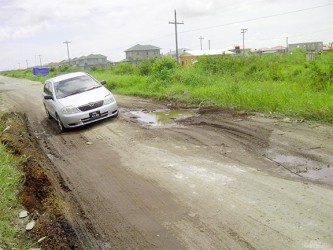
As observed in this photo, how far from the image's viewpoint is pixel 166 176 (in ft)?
17.3

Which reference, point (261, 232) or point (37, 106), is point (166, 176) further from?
point (37, 106)

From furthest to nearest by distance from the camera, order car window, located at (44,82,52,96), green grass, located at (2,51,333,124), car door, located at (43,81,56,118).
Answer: car window, located at (44,82,52,96) < car door, located at (43,81,56,118) < green grass, located at (2,51,333,124)

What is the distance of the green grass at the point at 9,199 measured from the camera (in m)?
3.70

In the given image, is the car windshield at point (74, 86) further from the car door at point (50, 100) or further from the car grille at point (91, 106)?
the car grille at point (91, 106)

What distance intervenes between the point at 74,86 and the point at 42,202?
6.36m

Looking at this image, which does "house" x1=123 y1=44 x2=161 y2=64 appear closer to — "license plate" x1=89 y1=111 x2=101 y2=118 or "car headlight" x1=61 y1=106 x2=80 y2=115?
"license plate" x1=89 y1=111 x2=101 y2=118

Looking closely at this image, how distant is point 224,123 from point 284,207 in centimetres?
465

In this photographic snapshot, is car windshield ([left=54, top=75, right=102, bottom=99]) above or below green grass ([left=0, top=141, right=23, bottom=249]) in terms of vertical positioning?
above

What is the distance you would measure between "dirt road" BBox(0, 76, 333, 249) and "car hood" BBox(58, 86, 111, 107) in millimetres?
1167

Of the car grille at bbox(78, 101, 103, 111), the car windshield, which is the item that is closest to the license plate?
the car grille at bbox(78, 101, 103, 111)

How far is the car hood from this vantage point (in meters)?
9.30

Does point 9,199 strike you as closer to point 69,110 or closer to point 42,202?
point 42,202

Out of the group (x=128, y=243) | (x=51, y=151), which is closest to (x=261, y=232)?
(x=128, y=243)

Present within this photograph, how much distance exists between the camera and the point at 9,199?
460cm
